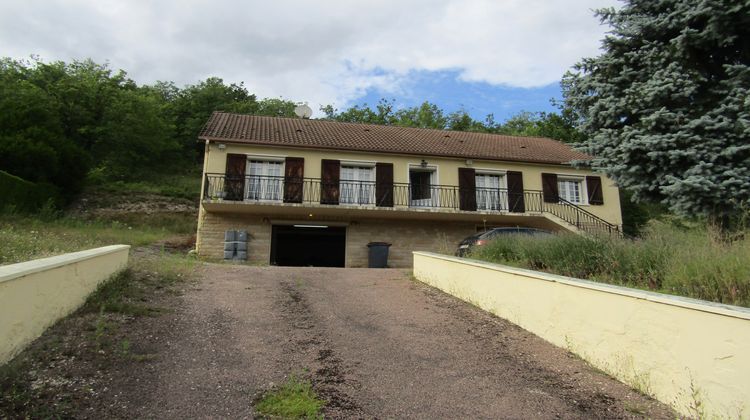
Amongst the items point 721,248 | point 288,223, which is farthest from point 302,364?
point 288,223

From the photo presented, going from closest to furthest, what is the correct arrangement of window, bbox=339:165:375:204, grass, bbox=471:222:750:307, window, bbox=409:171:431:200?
grass, bbox=471:222:750:307 → window, bbox=339:165:375:204 → window, bbox=409:171:431:200

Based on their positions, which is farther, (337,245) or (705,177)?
(337,245)

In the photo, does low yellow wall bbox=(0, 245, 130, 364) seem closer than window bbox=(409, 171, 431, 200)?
Yes

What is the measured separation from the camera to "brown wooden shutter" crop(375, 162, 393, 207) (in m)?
15.9

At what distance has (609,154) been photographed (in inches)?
307

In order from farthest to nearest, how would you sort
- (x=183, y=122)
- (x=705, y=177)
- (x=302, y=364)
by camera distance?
1. (x=183, y=122)
2. (x=705, y=177)
3. (x=302, y=364)

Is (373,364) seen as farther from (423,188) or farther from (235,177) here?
(423,188)

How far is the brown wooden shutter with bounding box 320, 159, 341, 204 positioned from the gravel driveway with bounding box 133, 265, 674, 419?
8.94m

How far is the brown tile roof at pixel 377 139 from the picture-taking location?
52.2 ft

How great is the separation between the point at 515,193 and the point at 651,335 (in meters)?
14.0

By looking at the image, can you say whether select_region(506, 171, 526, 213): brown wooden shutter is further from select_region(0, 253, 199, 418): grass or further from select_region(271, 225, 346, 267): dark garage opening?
select_region(0, 253, 199, 418): grass

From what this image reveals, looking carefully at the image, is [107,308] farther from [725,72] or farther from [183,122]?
[183,122]

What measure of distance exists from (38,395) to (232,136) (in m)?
13.6

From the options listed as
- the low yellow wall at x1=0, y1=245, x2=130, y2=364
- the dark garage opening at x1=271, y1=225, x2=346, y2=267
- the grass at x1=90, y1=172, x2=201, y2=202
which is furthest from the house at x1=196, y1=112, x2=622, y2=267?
the low yellow wall at x1=0, y1=245, x2=130, y2=364
